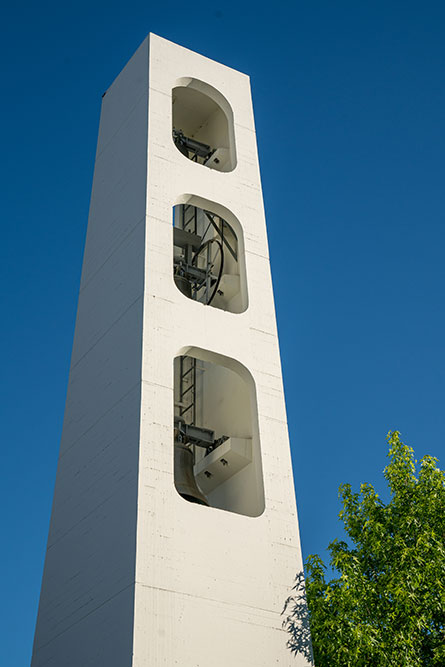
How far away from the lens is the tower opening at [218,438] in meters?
16.2

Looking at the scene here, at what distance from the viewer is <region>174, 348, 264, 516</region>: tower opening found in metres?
16.2

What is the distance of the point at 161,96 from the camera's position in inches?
832

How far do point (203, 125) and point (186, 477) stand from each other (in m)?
11.5

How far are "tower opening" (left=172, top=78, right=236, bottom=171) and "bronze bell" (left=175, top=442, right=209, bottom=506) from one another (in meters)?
8.22

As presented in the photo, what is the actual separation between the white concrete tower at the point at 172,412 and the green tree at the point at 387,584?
46.7 inches

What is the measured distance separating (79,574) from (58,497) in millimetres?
2291

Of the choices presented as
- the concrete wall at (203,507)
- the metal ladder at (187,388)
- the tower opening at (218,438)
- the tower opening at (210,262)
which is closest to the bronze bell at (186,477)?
the tower opening at (218,438)

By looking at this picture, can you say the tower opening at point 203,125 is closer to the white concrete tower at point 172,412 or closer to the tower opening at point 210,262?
the white concrete tower at point 172,412

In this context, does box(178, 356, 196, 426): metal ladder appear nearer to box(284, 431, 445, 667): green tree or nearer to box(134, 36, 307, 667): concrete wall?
box(134, 36, 307, 667): concrete wall

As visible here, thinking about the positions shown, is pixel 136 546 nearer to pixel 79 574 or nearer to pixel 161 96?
pixel 79 574

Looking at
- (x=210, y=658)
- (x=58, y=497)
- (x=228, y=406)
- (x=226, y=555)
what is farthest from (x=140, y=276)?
(x=210, y=658)

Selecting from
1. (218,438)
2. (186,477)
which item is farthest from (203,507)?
(218,438)

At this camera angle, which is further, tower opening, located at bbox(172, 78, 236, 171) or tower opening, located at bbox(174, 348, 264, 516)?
tower opening, located at bbox(172, 78, 236, 171)

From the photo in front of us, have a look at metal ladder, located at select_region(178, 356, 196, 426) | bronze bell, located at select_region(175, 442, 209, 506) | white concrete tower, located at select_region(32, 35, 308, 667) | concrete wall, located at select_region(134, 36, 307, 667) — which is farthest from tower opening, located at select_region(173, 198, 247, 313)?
bronze bell, located at select_region(175, 442, 209, 506)
